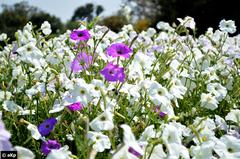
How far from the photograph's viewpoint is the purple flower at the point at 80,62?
220cm

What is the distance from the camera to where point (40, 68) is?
2.32 m

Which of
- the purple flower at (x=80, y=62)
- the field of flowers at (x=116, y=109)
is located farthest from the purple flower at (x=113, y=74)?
the purple flower at (x=80, y=62)

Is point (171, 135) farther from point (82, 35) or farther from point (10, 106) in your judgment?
point (82, 35)

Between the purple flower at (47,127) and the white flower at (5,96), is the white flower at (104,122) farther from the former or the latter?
the white flower at (5,96)

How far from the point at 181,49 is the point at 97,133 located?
6.06ft

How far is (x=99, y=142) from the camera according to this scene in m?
1.48

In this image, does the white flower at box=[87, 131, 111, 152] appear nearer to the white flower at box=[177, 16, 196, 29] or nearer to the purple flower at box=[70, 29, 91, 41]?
the purple flower at box=[70, 29, 91, 41]

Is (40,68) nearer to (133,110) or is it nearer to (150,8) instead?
(133,110)

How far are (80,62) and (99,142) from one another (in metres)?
0.77

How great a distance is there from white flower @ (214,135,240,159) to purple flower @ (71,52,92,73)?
0.89 metres

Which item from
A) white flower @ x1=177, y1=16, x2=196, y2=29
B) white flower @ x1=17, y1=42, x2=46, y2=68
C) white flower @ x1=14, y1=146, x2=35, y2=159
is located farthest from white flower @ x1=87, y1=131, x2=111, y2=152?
white flower @ x1=177, y1=16, x2=196, y2=29

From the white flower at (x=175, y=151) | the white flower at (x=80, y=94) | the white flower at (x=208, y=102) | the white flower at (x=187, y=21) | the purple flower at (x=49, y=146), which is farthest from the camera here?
the white flower at (x=187, y=21)

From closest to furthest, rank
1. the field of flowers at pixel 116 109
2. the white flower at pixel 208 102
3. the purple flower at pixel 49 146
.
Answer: the field of flowers at pixel 116 109, the purple flower at pixel 49 146, the white flower at pixel 208 102

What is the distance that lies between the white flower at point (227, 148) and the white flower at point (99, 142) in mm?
336
